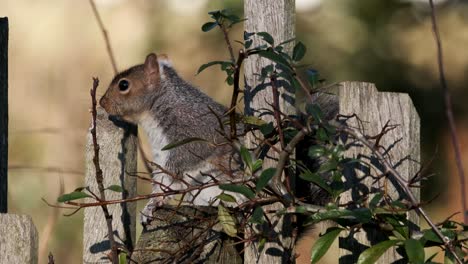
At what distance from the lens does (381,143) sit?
272 cm

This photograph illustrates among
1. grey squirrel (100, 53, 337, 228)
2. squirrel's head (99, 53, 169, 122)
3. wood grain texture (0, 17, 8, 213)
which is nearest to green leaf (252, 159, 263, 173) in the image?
wood grain texture (0, 17, 8, 213)

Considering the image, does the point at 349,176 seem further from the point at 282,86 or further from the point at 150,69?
the point at 150,69

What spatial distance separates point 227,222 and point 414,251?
482mm

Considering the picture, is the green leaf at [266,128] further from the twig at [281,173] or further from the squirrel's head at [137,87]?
the squirrel's head at [137,87]

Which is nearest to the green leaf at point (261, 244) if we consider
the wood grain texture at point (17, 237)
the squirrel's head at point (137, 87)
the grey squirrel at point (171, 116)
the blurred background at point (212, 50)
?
the wood grain texture at point (17, 237)

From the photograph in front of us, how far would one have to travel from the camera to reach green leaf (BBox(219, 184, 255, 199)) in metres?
2.44

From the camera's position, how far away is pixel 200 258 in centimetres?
266

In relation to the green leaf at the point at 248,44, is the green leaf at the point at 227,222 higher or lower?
lower

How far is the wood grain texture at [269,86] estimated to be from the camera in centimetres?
269

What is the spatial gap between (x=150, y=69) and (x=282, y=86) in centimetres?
155

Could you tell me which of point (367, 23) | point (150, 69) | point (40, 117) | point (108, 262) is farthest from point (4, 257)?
point (367, 23)

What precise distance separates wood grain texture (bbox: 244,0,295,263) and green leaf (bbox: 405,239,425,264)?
0.37 metres

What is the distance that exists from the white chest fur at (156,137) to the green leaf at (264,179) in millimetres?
1456

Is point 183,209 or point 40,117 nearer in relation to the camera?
point 183,209
